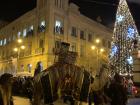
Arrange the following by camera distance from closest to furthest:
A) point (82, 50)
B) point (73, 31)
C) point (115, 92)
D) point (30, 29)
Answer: point (115, 92) < point (73, 31) < point (30, 29) < point (82, 50)

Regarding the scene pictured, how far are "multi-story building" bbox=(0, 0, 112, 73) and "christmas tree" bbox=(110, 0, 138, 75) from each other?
14.4 metres

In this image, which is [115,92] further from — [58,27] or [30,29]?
[30,29]

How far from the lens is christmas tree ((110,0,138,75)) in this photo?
26297 mm

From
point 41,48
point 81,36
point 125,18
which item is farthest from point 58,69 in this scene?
point 81,36

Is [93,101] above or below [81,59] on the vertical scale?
below

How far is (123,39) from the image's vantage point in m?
28.4

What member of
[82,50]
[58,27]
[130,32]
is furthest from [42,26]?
[130,32]

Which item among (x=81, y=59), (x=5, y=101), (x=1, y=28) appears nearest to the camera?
(x=5, y=101)

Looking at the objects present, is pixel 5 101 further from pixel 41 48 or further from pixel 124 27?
pixel 41 48

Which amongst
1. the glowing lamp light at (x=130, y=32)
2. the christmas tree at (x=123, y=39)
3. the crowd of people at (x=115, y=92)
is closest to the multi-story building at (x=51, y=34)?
the christmas tree at (x=123, y=39)

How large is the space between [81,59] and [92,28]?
6.18 meters

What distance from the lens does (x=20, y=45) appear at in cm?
5209

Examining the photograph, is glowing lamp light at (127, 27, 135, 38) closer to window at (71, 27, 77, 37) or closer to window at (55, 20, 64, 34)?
window at (55, 20, 64, 34)

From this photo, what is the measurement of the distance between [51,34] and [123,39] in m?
17.3
